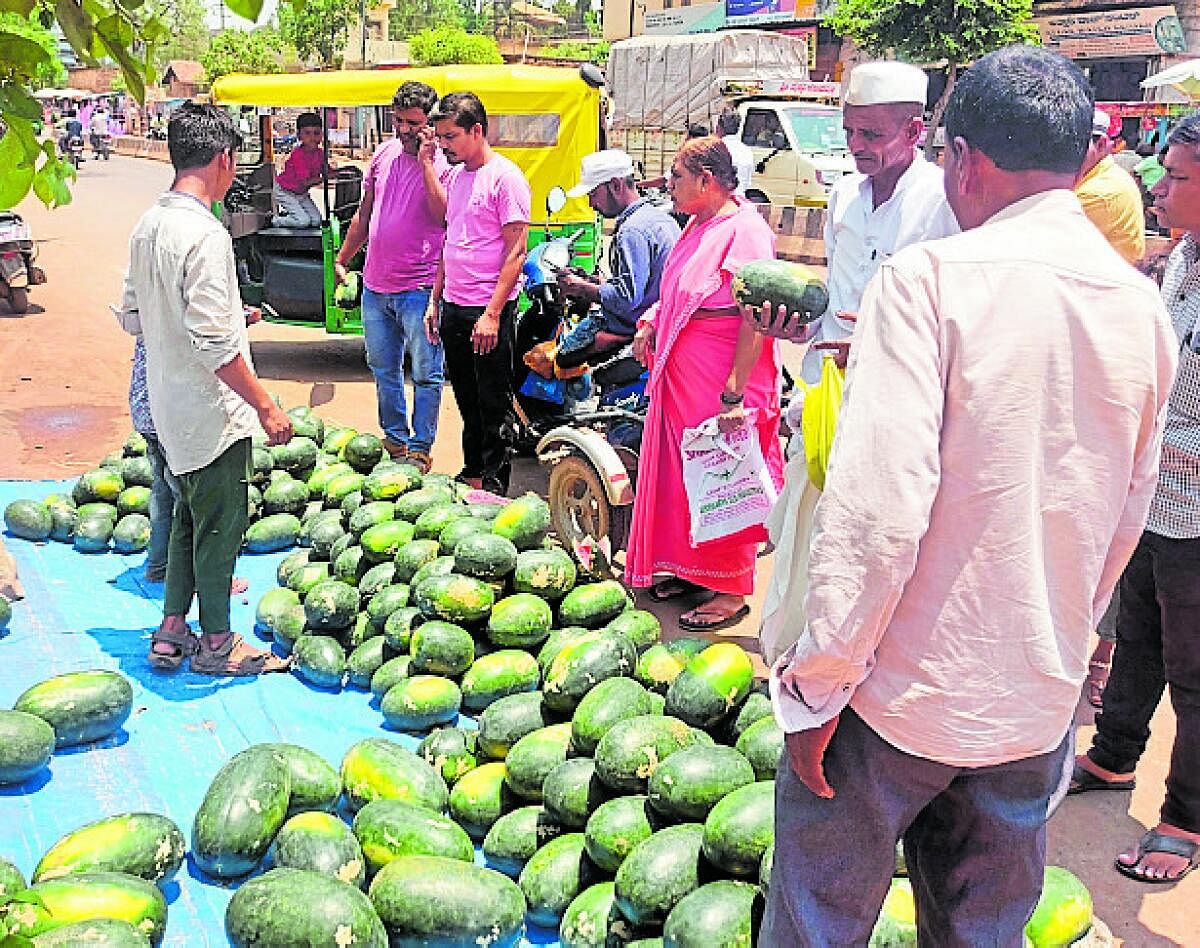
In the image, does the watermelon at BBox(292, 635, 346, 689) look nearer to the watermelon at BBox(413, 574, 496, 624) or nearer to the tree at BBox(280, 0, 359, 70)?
the watermelon at BBox(413, 574, 496, 624)

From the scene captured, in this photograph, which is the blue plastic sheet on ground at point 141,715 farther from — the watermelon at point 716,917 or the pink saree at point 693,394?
the pink saree at point 693,394

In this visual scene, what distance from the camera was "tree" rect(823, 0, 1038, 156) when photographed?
83.8 ft

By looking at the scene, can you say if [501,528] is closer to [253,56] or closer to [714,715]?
[714,715]

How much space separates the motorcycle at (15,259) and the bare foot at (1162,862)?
12615 millimetres

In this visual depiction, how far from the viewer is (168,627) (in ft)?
15.1

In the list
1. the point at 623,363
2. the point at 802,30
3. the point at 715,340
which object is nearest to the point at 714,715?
the point at 715,340

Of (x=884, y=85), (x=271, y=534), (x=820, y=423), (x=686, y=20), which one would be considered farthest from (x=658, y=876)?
(x=686, y=20)

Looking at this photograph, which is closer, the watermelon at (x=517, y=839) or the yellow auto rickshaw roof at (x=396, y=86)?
the watermelon at (x=517, y=839)

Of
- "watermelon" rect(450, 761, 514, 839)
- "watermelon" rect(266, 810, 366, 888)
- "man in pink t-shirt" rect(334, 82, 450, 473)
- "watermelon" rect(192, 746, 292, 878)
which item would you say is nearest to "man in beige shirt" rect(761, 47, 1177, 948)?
"watermelon" rect(266, 810, 366, 888)

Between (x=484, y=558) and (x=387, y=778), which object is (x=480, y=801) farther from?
(x=484, y=558)

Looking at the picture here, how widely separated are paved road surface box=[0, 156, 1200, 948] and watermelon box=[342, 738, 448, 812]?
2.06 m

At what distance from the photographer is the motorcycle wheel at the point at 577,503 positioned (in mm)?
5730

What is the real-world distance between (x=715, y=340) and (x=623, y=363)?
140cm

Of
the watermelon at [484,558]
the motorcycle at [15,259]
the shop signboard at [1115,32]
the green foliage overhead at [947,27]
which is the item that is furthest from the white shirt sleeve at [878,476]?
the green foliage overhead at [947,27]
